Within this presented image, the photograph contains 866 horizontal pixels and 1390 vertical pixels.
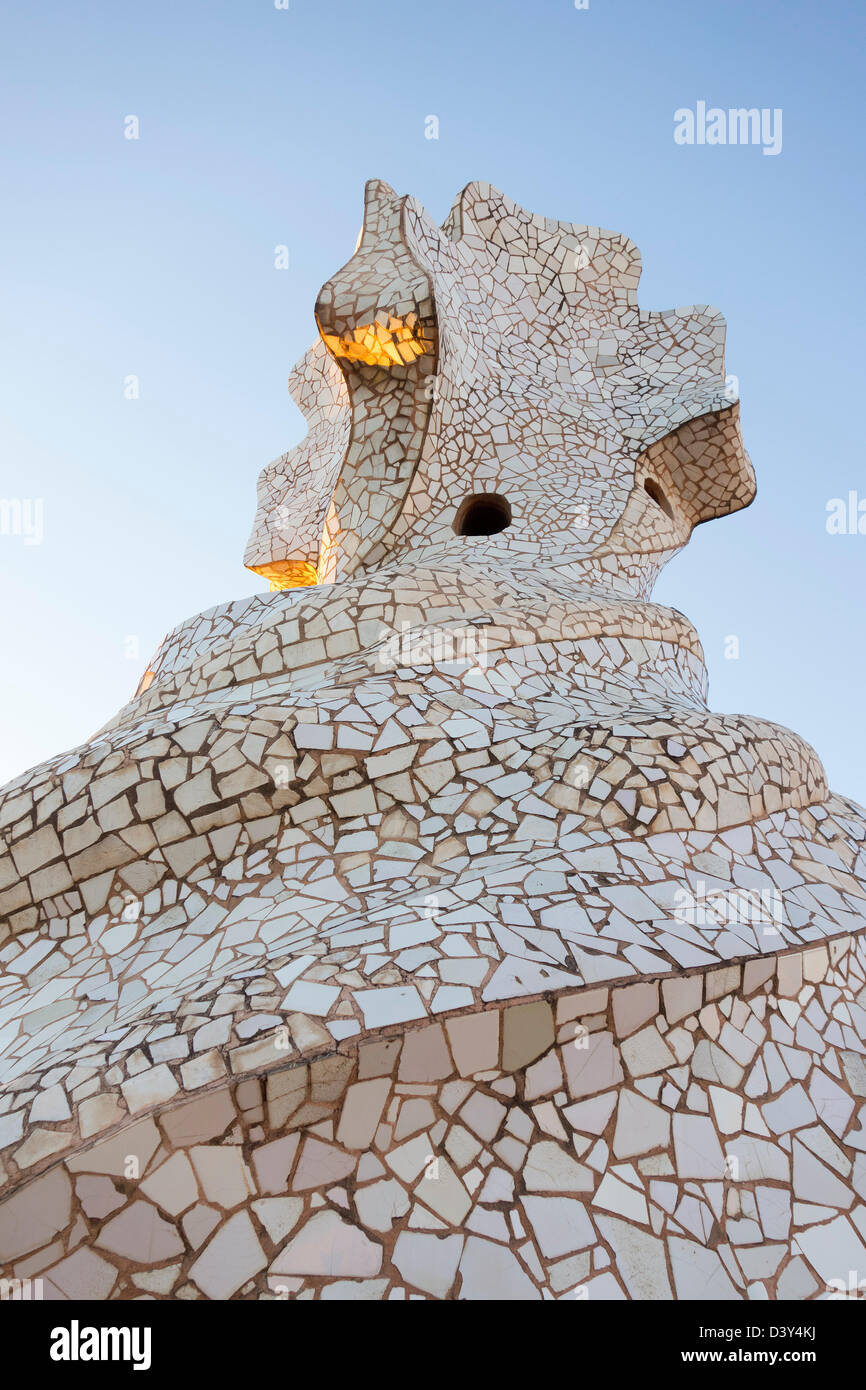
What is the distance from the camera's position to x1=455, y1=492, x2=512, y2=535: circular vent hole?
26.5ft

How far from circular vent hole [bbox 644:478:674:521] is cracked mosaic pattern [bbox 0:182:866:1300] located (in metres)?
2.76

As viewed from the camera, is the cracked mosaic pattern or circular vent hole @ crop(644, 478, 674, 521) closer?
the cracked mosaic pattern

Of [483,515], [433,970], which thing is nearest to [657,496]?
[483,515]

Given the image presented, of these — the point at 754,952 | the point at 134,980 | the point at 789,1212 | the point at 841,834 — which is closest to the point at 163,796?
the point at 134,980

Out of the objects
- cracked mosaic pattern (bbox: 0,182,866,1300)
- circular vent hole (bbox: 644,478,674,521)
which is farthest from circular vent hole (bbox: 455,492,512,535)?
cracked mosaic pattern (bbox: 0,182,866,1300)

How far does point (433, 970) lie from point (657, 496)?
6891 mm

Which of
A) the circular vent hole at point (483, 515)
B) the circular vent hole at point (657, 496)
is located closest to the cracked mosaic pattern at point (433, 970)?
the circular vent hole at point (483, 515)

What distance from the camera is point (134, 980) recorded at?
362 centimetres

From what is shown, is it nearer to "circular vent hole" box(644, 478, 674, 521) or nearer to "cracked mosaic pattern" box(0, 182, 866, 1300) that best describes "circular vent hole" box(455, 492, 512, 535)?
"circular vent hole" box(644, 478, 674, 521)

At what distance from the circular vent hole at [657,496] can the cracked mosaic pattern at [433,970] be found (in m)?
2.76

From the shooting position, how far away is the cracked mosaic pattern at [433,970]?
8.71 feet

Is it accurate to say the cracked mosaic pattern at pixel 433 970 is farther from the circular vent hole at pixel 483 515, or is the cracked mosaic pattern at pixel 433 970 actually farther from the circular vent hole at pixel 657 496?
the circular vent hole at pixel 657 496

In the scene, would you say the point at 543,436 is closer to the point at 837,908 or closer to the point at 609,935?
the point at 837,908

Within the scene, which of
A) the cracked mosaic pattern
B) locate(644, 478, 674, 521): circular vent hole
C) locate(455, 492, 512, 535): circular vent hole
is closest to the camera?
the cracked mosaic pattern
